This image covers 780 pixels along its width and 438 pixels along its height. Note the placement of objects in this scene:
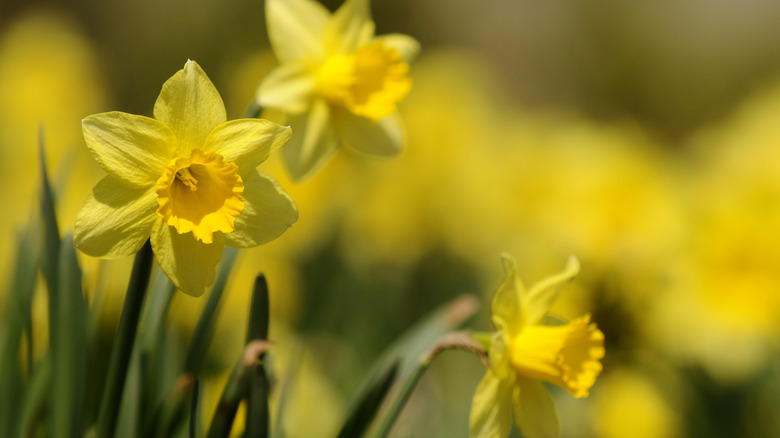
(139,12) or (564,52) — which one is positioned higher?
(139,12)

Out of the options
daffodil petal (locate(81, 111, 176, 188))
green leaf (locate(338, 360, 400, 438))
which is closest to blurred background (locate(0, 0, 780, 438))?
green leaf (locate(338, 360, 400, 438))

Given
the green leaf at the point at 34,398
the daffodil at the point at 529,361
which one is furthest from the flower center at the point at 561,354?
the green leaf at the point at 34,398

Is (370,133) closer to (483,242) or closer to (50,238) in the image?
(50,238)

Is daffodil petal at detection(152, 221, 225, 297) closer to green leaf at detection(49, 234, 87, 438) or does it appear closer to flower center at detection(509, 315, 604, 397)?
green leaf at detection(49, 234, 87, 438)

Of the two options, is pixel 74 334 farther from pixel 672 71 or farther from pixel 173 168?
pixel 672 71

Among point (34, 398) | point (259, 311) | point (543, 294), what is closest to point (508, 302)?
point (543, 294)

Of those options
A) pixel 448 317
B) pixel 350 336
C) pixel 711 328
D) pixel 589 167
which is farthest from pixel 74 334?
pixel 589 167

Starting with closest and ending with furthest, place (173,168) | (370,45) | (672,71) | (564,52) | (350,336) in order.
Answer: (173,168) < (370,45) < (350,336) < (672,71) < (564,52)
